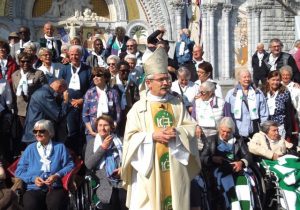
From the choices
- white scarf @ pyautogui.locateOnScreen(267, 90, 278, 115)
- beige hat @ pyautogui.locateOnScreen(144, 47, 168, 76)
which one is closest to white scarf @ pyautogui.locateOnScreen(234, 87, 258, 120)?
white scarf @ pyautogui.locateOnScreen(267, 90, 278, 115)

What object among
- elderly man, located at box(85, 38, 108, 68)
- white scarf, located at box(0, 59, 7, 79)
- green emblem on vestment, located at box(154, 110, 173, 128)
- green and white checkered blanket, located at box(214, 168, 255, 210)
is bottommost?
green and white checkered blanket, located at box(214, 168, 255, 210)

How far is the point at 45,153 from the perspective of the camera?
24.3ft

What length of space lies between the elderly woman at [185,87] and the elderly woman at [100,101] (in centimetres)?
109

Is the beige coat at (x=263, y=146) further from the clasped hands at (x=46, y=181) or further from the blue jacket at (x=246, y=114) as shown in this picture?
the clasped hands at (x=46, y=181)

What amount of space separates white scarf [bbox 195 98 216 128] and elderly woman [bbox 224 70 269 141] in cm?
61

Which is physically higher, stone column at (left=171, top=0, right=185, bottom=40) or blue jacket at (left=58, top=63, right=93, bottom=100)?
stone column at (left=171, top=0, right=185, bottom=40)

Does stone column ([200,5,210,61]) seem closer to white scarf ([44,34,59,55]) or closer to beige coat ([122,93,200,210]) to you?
white scarf ([44,34,59,55])

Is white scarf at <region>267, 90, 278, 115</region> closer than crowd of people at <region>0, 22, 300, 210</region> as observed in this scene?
No

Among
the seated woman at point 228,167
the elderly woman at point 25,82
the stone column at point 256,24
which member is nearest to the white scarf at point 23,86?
the elderly woman at point 25,82

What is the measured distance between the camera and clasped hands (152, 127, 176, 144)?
608 cm

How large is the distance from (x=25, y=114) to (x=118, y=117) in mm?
1408

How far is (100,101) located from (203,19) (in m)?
15.1

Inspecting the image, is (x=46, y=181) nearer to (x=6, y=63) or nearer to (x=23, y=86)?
(x=23, y=86)

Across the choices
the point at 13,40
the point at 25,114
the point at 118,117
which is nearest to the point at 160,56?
the point at 118,117
